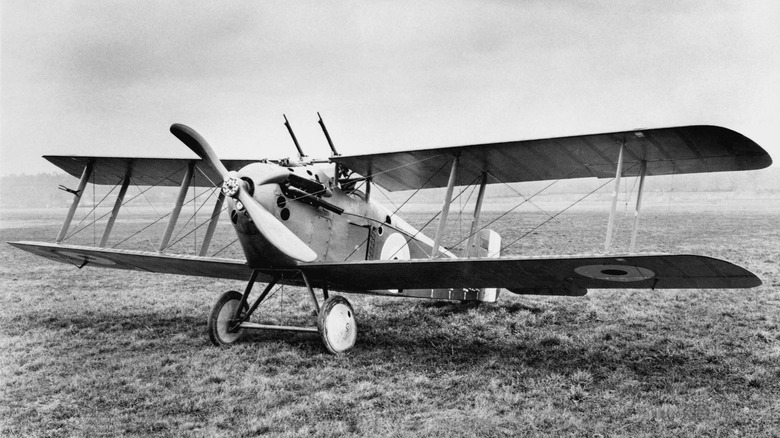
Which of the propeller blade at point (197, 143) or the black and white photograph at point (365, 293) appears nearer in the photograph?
the black and white photograph at point (365, 293)

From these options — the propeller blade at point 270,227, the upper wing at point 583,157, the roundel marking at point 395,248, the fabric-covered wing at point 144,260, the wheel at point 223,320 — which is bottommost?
the wheel at point 223,320

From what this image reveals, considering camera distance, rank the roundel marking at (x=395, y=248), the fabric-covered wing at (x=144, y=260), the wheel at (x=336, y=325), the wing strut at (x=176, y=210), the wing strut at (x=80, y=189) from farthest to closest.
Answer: the wing strut at (x=80, y=189), the roundel marking at (x=395, y=248), the wing strut at (x=176, y=210), the fabric-covered wing at (x=144, y=260), the wheel at (x=336, y=325)

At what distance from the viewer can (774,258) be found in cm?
1280

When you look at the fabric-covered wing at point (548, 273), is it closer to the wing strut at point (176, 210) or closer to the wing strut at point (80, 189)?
the wing strut at point (176, 210)

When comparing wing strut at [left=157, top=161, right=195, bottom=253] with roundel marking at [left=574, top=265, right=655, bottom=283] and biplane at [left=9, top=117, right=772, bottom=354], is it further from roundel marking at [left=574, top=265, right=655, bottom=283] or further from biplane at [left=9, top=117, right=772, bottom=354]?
roundel marking at [left=574, top=265, right=655, bottom=283]

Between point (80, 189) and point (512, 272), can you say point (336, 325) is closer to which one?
→ point (512, 272)

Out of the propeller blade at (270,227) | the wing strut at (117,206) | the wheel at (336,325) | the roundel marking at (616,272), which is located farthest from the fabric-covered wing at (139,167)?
the roundel marking at (616,272)

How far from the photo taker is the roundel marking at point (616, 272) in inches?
186

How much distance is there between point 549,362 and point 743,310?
15.1 ft

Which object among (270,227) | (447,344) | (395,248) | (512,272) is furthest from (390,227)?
(512,272)

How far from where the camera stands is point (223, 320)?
6273 millimetres

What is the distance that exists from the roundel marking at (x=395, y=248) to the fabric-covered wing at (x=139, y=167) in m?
2.68

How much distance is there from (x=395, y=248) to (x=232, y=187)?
3034 millimetres

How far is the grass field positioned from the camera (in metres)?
3.71
